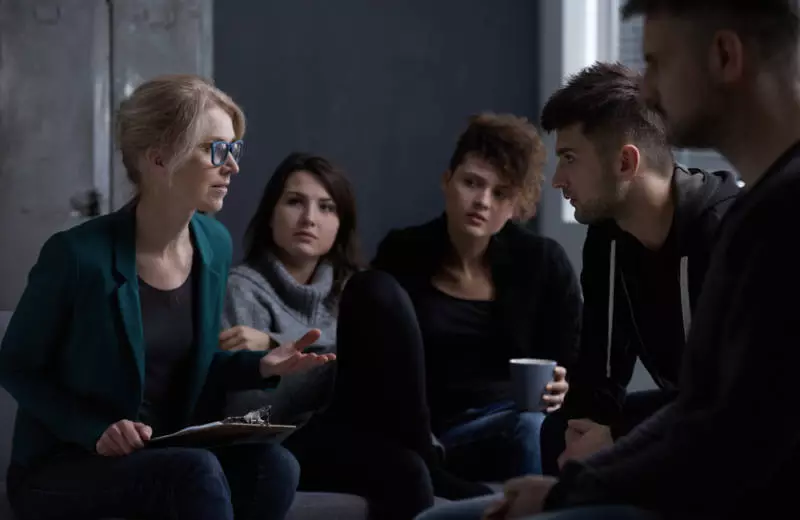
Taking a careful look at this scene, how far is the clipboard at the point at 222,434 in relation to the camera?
1804 millimetres

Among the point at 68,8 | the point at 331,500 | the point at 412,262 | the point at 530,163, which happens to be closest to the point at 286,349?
the point at 331,500

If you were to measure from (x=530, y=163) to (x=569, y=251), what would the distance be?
685 millimetres

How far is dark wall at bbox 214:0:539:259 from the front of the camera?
335cm

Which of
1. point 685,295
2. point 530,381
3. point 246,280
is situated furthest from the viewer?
point 246,280

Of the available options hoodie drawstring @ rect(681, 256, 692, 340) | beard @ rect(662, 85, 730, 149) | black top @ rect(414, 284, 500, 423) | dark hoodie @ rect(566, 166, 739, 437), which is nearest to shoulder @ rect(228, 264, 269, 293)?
black top @ rect(414, 284, 500, 423)

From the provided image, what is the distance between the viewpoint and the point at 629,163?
1.96m

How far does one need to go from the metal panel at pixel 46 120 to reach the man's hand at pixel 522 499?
2100mm

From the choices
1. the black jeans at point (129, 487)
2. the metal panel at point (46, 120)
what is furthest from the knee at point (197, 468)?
the metal panel at point (46, 120)

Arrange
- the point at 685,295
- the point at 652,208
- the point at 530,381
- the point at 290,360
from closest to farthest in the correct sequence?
the point at 685,295 → the point at 652,208 → the point at 290,360 → the point at 530,381

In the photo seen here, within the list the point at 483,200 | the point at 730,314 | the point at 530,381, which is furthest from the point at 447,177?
the point at 730,314

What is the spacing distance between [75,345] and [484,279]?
1123mm

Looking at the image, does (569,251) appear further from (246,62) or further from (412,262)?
(246,62)

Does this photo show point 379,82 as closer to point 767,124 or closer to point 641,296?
point 641,296

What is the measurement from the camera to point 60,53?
3027 mm
